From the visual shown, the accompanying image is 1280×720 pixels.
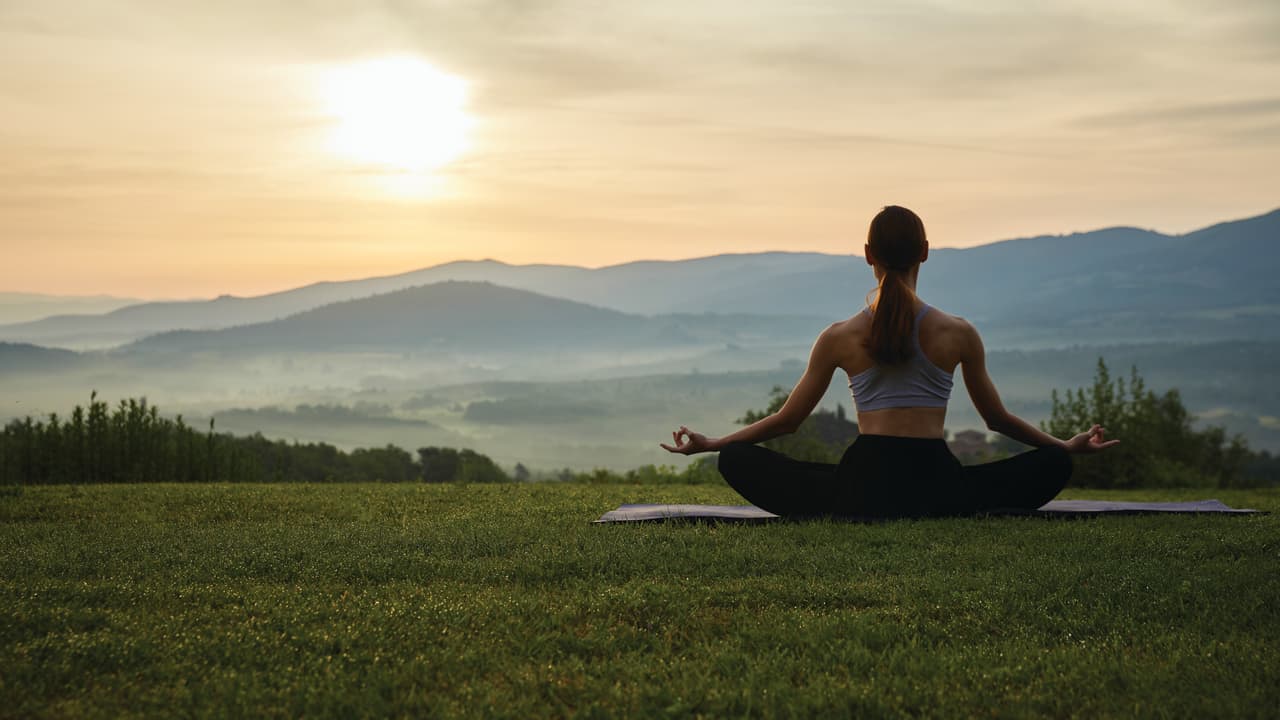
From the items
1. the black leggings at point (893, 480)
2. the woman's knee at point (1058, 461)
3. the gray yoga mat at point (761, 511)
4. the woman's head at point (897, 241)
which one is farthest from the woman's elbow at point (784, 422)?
the woman's knee at point (1058, 461)

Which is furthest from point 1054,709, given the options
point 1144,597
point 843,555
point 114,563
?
point 114,563

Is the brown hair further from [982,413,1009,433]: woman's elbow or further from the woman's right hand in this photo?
the woman's right hand

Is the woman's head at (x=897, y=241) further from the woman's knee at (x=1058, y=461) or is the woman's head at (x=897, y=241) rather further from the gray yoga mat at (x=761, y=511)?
the gray yoga mat at (x=761, y=511)

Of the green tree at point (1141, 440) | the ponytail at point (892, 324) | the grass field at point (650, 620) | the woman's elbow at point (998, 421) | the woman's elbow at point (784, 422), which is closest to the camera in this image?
the grass field at point (650, 620)

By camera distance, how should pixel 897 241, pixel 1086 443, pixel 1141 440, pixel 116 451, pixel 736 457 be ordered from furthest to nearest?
1. pixel 1141 440
2. pixel 116 451
3. pixel 736 457
4. pixel 1086 443
5. pixel 897 241

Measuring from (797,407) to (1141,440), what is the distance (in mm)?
13062

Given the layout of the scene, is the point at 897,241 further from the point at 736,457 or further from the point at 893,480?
the point at 736,457

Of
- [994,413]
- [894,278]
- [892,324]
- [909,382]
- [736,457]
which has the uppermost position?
[894,278]

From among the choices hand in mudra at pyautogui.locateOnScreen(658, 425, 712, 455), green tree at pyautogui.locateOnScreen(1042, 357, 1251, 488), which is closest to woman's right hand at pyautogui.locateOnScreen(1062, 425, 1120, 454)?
hand in mudra at pyautogui.locateOnScreen(658, 425, 712, 455)

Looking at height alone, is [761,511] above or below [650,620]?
above

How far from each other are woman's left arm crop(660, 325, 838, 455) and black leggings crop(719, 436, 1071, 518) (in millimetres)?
256

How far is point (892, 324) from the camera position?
6.41 meters

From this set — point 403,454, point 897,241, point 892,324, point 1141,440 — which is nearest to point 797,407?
point 892,324

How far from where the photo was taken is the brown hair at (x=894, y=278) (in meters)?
6.41
